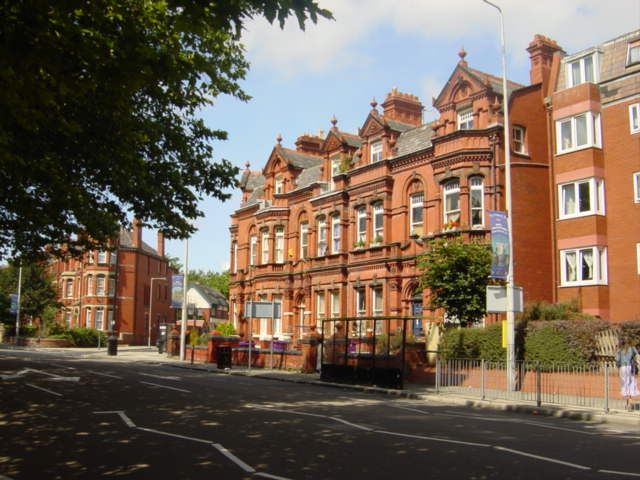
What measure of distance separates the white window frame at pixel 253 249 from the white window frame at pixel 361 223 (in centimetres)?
1117

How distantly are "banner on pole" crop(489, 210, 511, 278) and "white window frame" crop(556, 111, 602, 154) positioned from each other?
34.6 ft

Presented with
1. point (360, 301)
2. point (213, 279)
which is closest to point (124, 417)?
point (360, 301)

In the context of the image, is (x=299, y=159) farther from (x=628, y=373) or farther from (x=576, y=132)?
(x=628, y=373)

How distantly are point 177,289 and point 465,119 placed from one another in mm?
20639

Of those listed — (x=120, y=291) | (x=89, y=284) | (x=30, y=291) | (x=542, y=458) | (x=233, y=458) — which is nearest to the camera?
(x=233, y=458)

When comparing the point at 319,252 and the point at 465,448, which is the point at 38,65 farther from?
the point at 319,252

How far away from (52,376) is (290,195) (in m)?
22.1

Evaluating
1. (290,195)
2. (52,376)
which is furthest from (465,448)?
(290,195)

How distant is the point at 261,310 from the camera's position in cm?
3002

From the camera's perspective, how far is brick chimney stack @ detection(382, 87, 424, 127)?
38.8 m

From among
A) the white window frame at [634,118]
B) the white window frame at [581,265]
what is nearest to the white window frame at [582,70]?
the white window frame at [634,118]

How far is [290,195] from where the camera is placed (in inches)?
1679

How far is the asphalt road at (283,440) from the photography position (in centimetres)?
852

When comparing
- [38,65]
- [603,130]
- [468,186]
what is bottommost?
[38,65]
